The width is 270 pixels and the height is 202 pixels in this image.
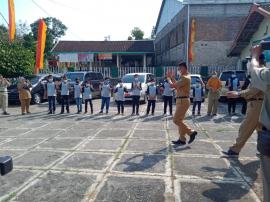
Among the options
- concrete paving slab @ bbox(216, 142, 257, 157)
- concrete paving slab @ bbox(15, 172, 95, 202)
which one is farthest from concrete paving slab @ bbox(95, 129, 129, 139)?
concrete paving slab @ bbox(15, 172, 95, 202)

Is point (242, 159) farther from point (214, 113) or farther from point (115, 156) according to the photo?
point (214, 113)

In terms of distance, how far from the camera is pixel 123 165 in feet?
18.8

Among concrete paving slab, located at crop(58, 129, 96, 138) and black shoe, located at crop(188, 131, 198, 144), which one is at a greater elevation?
black shoe, located at crop(188, 131, 198, 144)

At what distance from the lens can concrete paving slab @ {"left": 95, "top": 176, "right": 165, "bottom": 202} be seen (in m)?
4.31

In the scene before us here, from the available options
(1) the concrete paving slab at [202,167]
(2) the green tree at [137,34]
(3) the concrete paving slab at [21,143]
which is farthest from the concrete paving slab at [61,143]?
(2) the green tree at [137,34]

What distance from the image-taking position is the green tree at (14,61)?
18625 mm

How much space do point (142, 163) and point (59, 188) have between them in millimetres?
1750

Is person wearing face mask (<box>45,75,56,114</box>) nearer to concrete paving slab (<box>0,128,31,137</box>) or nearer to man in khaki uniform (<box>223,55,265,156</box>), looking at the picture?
concrete paving slab (<box>0,128,31,137</box>)

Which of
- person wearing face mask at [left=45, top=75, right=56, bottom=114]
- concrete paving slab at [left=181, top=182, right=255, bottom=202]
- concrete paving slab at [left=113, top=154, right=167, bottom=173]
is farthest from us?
person wearing face mask at [left=45, top=75, right=56, bottom=114]

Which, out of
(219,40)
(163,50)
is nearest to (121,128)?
(219,40)

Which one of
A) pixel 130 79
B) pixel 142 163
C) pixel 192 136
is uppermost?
pixel 130 79

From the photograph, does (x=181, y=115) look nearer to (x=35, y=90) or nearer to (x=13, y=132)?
(x=13, y=132)

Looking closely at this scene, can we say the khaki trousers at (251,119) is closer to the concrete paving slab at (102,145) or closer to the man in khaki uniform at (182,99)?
the man in khaki uniform at (182,99)

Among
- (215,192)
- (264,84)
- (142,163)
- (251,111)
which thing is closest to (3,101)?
(142,163)
